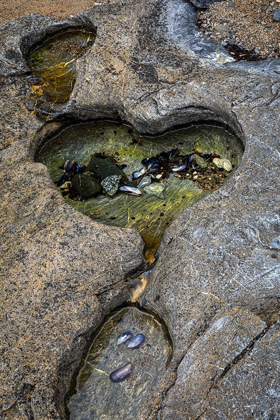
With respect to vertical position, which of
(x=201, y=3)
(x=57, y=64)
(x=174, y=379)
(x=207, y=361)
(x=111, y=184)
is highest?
(x=201, y=3)

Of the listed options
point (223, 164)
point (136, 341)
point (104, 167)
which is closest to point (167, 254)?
point (136, 341)

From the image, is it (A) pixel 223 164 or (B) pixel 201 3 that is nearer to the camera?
(A) pixel 223 164

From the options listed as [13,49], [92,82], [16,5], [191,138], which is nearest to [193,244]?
[191,138]

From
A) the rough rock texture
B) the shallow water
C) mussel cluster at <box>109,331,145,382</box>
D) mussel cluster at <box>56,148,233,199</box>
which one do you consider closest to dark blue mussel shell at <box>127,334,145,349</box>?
mussel cluster at <box>109,331,145,382</box>

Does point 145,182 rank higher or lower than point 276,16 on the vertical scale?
lower

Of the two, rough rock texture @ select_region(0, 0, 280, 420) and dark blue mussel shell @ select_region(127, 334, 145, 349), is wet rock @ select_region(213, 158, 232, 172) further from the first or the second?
dark blue mussel shell @ select_region(127, 334, 145, 349)

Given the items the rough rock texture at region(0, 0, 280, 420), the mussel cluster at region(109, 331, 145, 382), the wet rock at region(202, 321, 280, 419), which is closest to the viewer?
→ the wet rock at region(202, 321, 280, 419)

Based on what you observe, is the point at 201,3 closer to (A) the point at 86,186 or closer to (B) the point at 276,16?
(B) the point at 276,16

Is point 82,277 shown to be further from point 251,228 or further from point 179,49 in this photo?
point 179,49
